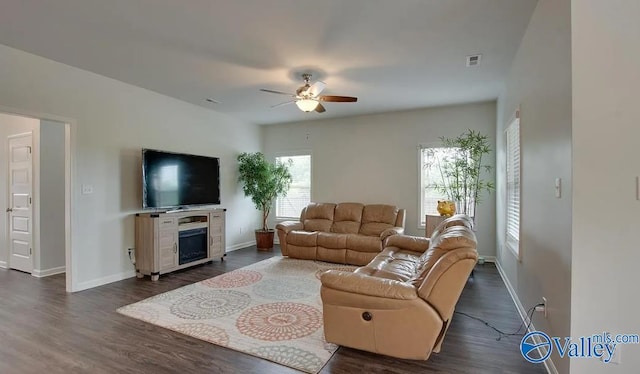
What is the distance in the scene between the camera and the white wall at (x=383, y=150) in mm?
5438

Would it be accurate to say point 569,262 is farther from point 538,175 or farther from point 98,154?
point 98,154

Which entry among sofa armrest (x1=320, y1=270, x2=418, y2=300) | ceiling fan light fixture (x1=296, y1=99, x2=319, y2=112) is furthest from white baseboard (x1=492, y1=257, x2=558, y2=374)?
ceiling fan light fixture (x1=296, y1=99, x2=319, y2=112)

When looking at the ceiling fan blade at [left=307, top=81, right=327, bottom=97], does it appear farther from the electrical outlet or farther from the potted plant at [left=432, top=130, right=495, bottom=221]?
the electrical outlet

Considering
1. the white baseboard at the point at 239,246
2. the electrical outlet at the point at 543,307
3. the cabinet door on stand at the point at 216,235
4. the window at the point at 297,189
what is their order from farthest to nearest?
the window at the point at 297,189 < the white baseboard at the point at 239,246 < the cabinet door on stand at the point at 216,235 < the electrical outlet at the point at 543,307

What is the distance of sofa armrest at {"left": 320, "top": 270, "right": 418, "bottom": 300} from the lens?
84.2 inches

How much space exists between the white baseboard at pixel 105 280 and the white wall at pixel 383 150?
146 inches

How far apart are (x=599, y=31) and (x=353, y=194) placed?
491cm

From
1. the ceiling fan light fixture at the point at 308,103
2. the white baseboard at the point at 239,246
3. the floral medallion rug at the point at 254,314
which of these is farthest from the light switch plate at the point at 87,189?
the ceiling fan light fixture at the point at 308,103

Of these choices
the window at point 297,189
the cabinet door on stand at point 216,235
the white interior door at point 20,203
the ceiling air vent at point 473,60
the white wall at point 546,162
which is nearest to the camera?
the white wall at point 546,162

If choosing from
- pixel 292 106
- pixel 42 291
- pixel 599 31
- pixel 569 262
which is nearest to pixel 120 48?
pixel 292 106

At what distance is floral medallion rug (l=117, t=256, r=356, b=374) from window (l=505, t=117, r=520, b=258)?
8.06 feet

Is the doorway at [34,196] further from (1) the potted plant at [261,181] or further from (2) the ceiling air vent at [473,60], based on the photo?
(2) the ceiling air vent at [473,60]

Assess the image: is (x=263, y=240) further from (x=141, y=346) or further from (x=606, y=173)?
(x=606, y=173)

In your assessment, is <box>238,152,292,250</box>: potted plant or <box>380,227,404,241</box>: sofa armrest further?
<box>238,152,292,250</box>: potted plant
